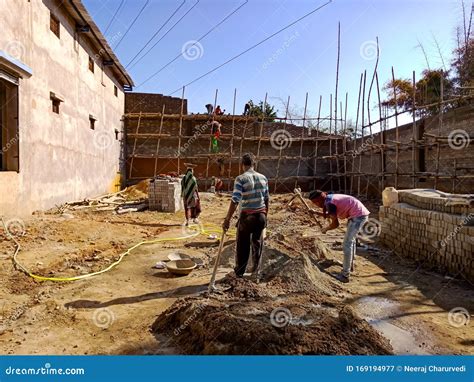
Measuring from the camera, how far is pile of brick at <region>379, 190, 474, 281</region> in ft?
18.2

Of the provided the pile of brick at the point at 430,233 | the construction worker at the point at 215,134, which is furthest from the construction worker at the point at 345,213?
the construction worker at the point at 215,134

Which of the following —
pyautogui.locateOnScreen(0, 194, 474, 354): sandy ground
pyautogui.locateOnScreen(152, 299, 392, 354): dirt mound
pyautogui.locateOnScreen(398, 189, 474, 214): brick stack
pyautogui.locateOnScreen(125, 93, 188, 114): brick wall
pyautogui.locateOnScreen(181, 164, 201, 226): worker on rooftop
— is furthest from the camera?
pyautogui.locateOnScreen(125, 93, 188, 114): brick wall

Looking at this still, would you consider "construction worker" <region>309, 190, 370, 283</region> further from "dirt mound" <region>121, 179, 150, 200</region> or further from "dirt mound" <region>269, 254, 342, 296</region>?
"dirt mound" <region>121, 179, 150, 200</region>

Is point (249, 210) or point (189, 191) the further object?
point (189, 191)

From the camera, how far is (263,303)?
3.86 metres

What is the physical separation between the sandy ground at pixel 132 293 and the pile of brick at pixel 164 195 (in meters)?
3.62

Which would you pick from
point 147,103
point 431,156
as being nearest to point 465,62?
point 431,156

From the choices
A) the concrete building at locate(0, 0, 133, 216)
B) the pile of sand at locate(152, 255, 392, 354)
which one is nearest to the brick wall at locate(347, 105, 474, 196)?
the pile of sand at locate(152, 255, 392, 354)

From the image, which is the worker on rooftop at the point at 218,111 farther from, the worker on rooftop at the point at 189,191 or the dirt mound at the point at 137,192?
the worker on rooftop at the point at 189,191

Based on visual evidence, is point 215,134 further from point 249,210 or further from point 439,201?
point 249,210

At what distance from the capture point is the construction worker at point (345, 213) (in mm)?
5508

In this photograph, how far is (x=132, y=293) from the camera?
4.74 meters

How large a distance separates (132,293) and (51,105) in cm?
738

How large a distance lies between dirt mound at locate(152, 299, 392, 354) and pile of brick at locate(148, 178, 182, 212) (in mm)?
8439
